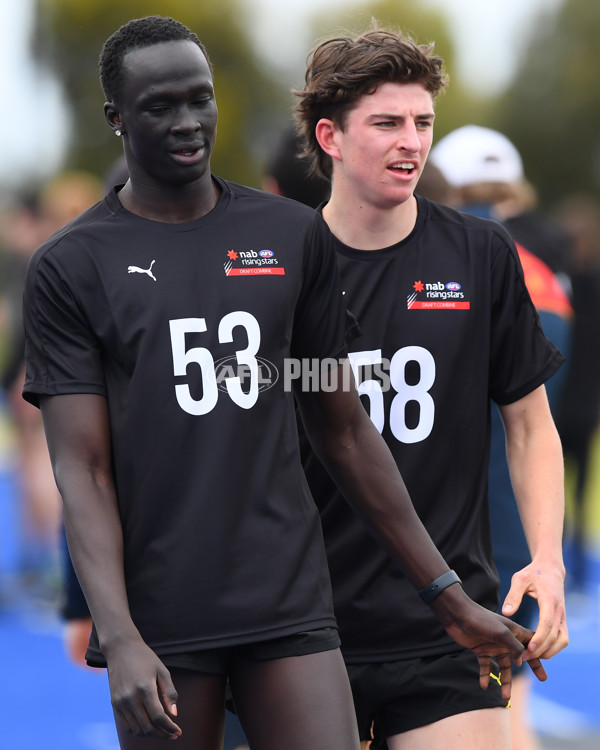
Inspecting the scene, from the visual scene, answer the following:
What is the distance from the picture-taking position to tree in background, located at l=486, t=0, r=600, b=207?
154ft

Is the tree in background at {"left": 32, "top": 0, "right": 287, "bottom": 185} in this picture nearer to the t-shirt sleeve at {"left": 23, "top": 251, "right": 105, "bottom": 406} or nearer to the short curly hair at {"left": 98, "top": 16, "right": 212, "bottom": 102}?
the short curly hair at {"left": 98, "top": 16, "right": 212, "bottom": 102}

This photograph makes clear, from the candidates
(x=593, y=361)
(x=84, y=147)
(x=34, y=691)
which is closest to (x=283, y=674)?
(x=34, y=691)

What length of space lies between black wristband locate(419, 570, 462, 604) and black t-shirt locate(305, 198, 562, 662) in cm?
39

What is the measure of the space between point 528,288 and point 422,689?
4.34 feet

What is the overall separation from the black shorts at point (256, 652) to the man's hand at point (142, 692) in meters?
0.17

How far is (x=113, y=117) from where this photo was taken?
10.6 feet

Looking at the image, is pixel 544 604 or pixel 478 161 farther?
pixel 478 161

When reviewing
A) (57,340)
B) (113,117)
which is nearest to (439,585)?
(57,340)

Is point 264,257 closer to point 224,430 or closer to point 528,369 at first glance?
point 224,430

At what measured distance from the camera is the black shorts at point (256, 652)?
3.09 meters

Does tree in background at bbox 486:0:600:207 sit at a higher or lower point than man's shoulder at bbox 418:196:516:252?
higher

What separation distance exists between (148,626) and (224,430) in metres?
0.45

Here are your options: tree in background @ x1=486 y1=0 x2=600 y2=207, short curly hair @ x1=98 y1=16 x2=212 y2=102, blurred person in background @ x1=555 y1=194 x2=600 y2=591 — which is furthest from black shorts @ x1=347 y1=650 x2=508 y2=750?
tree in background @ x1=486 y1=0 x2=600 y2=207

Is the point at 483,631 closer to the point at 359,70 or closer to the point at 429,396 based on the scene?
the point at 429,396
